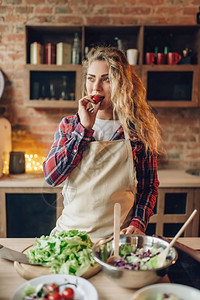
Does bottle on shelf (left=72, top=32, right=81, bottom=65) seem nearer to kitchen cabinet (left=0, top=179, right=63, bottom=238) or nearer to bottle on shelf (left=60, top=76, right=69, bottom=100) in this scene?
bottle on shelf (left=60, top=76, right=69, bottom=100)

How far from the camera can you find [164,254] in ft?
3.02

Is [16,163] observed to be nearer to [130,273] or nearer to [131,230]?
[131,230]

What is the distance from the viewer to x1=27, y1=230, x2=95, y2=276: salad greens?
95 cm

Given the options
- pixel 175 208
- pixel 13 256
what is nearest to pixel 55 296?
pixel 13 256

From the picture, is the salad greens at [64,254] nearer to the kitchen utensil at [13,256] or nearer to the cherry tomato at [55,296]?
the kitchen utensil at [13,256]

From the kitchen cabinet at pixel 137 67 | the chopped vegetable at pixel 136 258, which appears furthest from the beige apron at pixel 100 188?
the kitchen cabinet at pixel 137 67

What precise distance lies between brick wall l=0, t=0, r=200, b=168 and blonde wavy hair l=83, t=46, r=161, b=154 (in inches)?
65.7

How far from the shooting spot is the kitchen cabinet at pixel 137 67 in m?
2.76

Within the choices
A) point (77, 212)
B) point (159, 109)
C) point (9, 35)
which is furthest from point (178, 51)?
point (77, 212)

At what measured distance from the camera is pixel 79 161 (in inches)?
56.6

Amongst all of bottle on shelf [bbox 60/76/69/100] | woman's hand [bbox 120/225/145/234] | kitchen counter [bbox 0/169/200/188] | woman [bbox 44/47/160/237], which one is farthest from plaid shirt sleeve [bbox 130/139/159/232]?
bottle on shelf [bbox 60/76/69/100]

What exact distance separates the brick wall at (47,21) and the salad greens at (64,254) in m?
2.23

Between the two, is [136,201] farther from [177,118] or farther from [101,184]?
[177,118]

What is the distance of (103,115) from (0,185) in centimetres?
140
